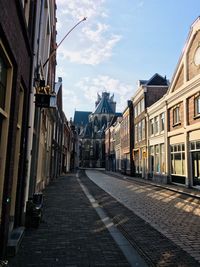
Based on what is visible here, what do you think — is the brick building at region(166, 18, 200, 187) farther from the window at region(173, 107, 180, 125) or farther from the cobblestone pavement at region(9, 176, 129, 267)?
the cobblestone pavement at region(9, 176, 129, 267)

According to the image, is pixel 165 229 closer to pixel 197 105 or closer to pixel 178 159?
pixel 197 105

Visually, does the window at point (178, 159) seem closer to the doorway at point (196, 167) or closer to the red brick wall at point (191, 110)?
the doorway at point (196, 167)

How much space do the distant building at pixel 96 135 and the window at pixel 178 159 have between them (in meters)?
67.1

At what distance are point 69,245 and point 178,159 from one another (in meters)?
17.4

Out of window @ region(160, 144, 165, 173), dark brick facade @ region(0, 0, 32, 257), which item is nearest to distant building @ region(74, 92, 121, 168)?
window @ region(160, 144, 165, 173)

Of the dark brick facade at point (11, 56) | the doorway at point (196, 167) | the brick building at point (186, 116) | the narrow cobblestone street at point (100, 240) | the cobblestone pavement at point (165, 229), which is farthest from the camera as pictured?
the brick building at point (186, 116)

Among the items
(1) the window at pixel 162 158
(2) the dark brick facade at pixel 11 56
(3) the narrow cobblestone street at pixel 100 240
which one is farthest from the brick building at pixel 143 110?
(2) the dark brick facade at pixel 11 56

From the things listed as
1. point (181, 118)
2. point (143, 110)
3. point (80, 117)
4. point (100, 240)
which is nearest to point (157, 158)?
point (181, 118)

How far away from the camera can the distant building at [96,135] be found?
309 ft

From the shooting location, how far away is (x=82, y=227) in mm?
7539

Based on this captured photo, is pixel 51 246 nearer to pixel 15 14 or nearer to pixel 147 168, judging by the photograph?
pixel 15 14

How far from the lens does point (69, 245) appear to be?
583 centimetres

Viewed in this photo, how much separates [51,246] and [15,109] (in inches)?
113

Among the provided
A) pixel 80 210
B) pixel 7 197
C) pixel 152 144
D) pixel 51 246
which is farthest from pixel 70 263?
pixel 152 144
